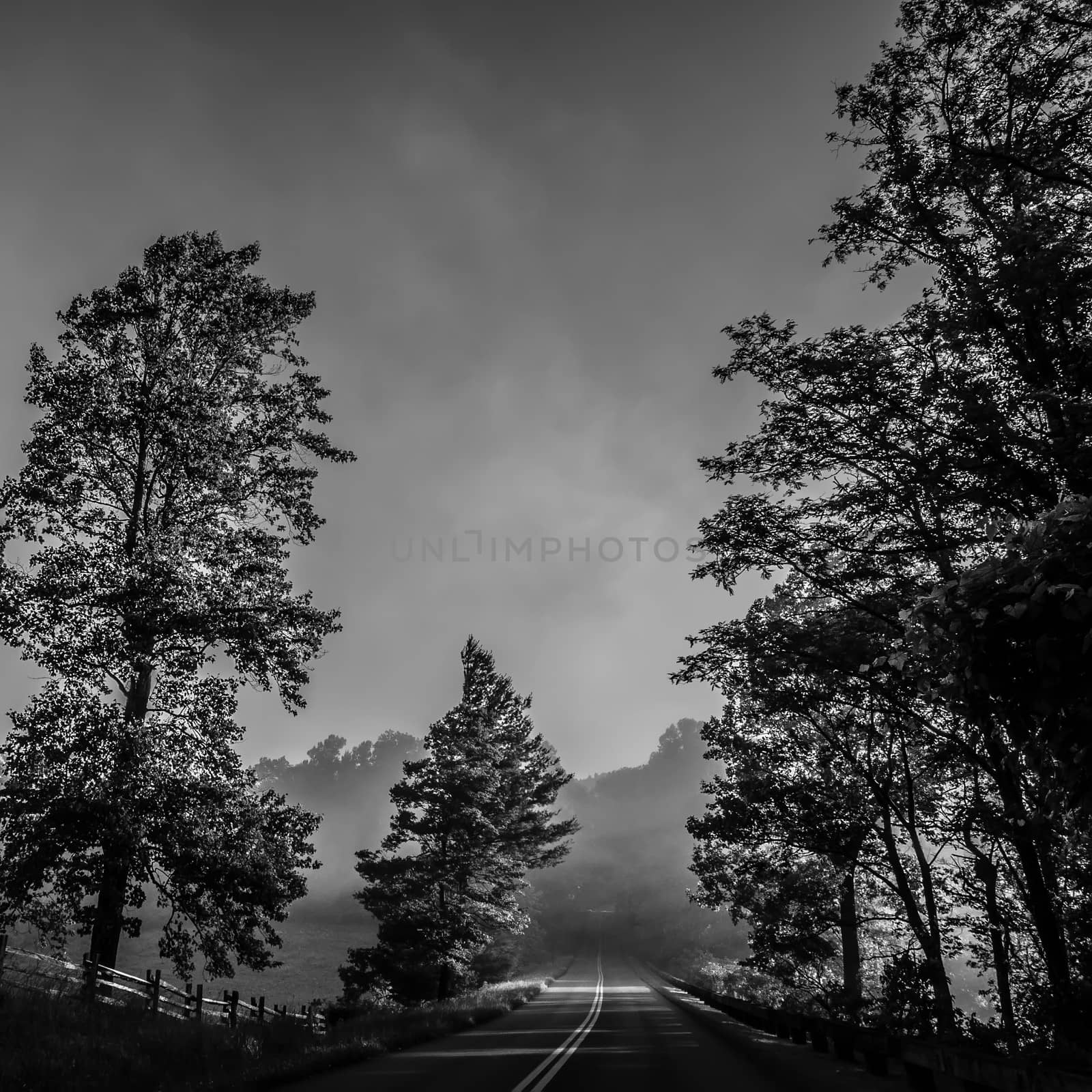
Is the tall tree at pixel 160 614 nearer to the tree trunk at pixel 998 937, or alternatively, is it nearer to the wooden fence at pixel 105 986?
the wooden fence at pixel 105 986

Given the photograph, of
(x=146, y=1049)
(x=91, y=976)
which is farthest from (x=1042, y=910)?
(x=91, y=976)

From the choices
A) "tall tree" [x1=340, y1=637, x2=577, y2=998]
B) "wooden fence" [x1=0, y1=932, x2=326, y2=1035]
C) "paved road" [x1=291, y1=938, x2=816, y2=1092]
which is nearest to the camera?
"paved road" [x1=291, y1=938, x2=816, y2=1092]

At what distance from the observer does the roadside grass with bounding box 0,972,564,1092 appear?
8.09 metres

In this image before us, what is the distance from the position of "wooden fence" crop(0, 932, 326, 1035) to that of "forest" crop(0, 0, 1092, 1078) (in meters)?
0.72

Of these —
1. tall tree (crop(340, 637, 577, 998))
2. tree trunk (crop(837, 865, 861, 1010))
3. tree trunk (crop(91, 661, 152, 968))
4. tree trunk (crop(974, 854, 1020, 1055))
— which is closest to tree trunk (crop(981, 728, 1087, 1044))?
tree trunk (crop(974, 854, 1020, 1055))

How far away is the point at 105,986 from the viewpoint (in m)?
13.6

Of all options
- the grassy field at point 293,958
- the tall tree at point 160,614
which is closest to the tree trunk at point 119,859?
the tall tree at point 160,614

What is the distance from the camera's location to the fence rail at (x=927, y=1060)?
219 inches

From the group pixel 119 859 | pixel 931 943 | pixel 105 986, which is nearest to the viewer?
pixel 119 859

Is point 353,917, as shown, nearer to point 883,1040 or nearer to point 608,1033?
point 608,1033

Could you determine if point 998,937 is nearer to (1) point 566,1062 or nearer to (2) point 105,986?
(1) point 566,1062

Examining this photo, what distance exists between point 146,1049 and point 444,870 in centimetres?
1994

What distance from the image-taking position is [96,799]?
11.1 metres

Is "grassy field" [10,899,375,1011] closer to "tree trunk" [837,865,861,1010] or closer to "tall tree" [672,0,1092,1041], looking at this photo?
"tree trunk" [837,865,861,1010]
